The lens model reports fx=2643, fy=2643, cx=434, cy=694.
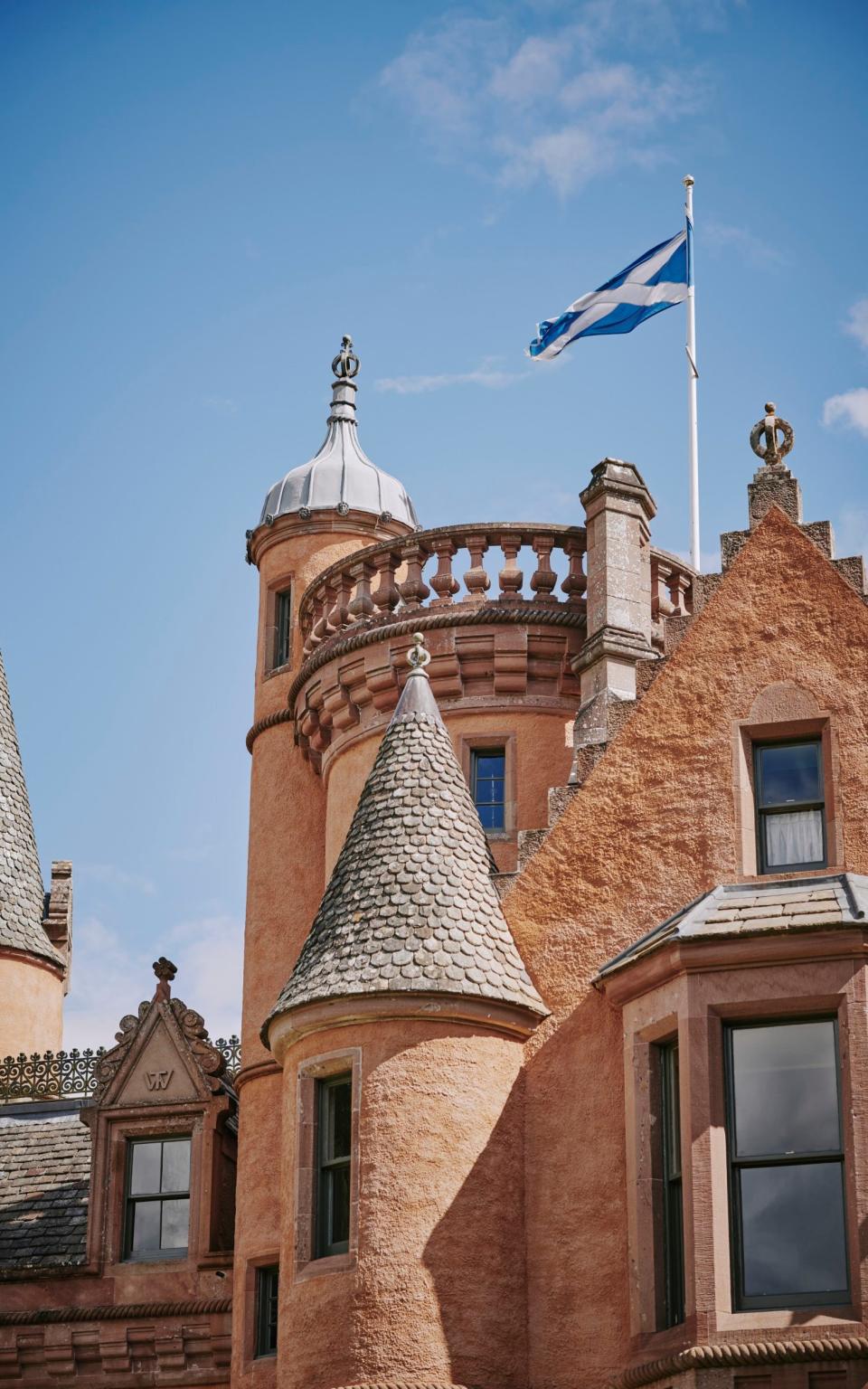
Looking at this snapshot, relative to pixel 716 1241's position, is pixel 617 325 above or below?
above

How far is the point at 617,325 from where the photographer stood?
28344 millimetres

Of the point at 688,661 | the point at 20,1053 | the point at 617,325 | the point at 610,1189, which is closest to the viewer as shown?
the point at 610,1189

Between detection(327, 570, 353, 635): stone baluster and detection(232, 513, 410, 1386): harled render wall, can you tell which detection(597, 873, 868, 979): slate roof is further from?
detection(327, 570, 353, 635): stone baluster

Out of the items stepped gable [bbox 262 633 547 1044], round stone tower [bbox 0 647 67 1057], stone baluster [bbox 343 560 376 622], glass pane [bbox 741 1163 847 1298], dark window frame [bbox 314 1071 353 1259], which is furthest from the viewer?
round stone tower [bbox 0 647 67 1057]

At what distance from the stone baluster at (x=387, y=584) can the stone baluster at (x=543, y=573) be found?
143cm

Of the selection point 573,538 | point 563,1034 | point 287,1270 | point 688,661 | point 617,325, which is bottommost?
point 287,1270

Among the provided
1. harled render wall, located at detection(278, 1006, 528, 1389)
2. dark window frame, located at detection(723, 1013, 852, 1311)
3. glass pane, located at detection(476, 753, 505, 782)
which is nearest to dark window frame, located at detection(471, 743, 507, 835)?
glass pane, located at detection(476, 753, 505, 782)

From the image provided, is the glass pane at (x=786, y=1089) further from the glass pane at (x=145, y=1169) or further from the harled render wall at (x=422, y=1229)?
the glass pane at (x=145, y=1169)

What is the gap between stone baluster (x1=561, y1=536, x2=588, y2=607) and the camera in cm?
2631

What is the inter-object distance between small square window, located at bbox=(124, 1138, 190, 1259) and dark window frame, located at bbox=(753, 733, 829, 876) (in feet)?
33.6

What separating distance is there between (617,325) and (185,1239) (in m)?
11.2

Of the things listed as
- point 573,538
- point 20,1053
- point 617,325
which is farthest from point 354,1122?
point 20,1053

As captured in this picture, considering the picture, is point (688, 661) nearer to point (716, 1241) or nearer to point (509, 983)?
point (509, 983)

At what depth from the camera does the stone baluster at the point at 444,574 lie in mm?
26516
